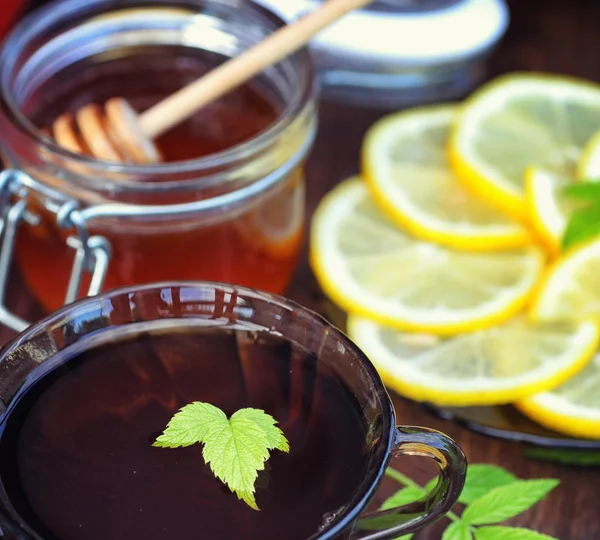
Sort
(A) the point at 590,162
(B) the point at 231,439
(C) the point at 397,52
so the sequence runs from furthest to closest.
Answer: (C) the point at 397,52
(A) the point at 590,162
(B) the point at 231,439

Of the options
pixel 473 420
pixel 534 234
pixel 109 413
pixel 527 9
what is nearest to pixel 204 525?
pixel 109 413

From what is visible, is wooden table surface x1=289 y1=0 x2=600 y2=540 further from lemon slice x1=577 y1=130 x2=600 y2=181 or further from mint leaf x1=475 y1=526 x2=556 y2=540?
lemon slice x1=577 y1=130 x2=600 y2=181

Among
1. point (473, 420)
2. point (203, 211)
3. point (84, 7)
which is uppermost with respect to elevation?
point (84, 7)

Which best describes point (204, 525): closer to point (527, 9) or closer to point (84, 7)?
point (84, 7)

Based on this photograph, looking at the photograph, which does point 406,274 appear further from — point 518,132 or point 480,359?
point 518,132

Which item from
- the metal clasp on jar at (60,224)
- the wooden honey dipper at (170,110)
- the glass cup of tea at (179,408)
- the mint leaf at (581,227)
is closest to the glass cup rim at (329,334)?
the glass cup of tea at (179,408)

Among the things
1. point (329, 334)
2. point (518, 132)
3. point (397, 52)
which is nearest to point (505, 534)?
point (329, 334)
